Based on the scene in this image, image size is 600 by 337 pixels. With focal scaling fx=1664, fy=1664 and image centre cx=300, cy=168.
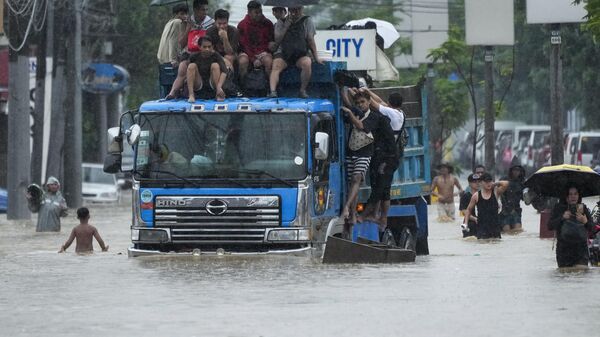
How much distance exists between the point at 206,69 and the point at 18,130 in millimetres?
19492

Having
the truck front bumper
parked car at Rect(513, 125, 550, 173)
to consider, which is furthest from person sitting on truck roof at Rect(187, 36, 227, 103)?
parked car at Rect(513, 125, 550, 173)

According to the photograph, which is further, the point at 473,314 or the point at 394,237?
the point at 394,237

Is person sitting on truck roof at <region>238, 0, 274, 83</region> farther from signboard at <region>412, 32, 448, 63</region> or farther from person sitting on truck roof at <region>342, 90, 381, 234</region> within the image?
signboard at <region>412, 32, 448, 63</region>

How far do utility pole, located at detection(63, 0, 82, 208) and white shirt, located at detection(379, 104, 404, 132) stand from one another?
73.1 feet

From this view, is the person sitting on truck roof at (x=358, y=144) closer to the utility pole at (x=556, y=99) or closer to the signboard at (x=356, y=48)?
the signboard at (x=356, y=48)

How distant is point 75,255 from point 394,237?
4347 mm

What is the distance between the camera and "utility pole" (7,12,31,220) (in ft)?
125

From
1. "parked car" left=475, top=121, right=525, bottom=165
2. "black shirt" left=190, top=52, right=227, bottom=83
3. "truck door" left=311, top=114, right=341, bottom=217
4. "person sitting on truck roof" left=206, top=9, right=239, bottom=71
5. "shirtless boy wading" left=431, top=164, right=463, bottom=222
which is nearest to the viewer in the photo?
Result: "truck door" left=311, top=114, right=341, bottom=217

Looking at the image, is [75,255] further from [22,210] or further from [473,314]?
[22,210]

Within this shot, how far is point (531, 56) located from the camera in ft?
212

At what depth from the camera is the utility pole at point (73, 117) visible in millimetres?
42062

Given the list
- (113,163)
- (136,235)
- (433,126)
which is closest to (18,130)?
(113,163)

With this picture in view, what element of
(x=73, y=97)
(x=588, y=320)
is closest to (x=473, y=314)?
(x=588, y=320)

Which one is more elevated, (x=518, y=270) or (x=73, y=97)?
(x=73, y=97)
